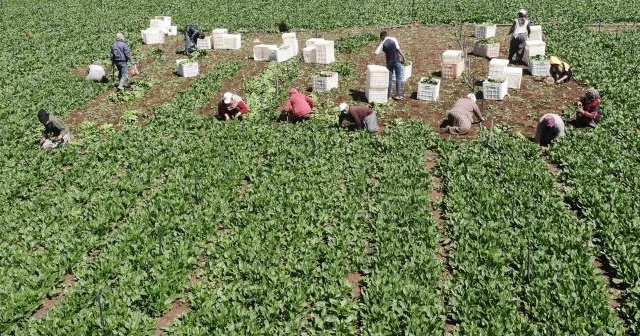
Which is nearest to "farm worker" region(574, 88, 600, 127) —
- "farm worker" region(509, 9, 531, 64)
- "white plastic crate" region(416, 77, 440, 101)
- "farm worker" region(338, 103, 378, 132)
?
"white plastic crate" region(416, 77, 440, 101)

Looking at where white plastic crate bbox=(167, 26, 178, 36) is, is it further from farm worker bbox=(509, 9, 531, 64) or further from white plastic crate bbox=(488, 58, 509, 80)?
white plastic crate bbox=(488, 58, 509, 80)

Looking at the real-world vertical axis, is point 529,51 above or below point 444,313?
above

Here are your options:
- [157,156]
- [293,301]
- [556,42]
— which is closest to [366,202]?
[293,301]

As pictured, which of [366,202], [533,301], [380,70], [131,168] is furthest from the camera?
[380,70]

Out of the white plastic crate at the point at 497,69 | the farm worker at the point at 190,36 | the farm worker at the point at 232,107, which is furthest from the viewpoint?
the farm worker at the point at 190,36

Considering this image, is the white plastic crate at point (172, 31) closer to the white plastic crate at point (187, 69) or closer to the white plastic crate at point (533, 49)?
the white plastic crate at point (187, 69)

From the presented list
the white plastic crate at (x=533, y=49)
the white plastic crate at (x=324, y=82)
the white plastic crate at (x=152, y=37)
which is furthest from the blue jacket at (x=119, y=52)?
the white plastic crate at (x=533, y=49)

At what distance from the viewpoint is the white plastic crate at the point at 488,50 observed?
2295cm

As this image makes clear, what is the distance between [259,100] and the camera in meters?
18.6

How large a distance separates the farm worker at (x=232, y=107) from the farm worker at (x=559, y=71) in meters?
10.7

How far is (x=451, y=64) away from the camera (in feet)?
65.8

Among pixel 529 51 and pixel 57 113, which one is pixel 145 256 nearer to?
A: pixel 57 113

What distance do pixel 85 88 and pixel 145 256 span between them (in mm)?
12931

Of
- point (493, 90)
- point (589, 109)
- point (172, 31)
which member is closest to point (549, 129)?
point (589, 109)
